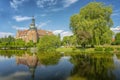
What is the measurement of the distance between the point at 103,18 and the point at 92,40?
25.9 feet

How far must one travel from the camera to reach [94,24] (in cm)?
5966

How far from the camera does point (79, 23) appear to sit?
60.8 m

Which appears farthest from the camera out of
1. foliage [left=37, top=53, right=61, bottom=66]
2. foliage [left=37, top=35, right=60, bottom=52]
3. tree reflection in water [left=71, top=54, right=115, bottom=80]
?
foliage [left=37, top=35, right=60, bottom=52]

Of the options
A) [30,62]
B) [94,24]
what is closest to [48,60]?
[30,62]

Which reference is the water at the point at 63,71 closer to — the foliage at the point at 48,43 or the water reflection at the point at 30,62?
the water reflection at the point at 30,62

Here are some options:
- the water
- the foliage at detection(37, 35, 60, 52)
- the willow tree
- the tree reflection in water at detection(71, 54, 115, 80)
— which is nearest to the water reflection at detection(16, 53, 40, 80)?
the water

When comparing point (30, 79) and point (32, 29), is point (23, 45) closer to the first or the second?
point (32, 29)

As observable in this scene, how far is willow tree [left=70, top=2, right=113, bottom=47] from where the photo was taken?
59.2m

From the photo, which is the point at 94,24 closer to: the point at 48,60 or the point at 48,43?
the point at 48,43

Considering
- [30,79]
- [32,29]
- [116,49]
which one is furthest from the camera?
[32,29]

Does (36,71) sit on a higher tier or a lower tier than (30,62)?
lower

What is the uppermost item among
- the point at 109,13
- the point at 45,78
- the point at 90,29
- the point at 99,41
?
the point at 109,13

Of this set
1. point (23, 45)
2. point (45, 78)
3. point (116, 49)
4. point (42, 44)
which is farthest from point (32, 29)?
point (45, 78)

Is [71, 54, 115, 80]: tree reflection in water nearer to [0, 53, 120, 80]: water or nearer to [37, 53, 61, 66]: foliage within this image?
[0, 53, 120, 80]: water
